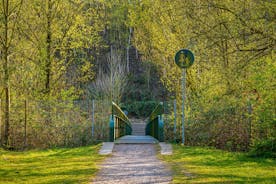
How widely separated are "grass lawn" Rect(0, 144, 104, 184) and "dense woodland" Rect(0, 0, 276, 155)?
147 inches

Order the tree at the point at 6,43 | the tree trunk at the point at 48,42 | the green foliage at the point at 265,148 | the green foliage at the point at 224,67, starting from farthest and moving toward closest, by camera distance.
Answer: the tree trunk at the point at 48,42 → the tree at the point at 6,43 → the green foliage at the point at 265,148 → the green foliage at the point at 224,67

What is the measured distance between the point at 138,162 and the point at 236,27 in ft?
13.0

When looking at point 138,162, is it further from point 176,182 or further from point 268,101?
point 268,101

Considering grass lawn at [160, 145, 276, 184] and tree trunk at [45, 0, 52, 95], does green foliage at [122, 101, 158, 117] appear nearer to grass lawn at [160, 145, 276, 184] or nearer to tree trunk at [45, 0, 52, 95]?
tree trunk at [45, 0, 52, 95]

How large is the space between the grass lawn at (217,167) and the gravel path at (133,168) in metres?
0.31

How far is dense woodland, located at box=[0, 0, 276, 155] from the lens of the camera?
10.9 m

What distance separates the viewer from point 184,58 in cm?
1460

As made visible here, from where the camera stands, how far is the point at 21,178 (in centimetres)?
854

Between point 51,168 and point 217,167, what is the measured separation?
12.1 feet

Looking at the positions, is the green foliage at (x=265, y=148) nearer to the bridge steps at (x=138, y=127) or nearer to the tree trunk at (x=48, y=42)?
the tree trunk at (x=48, y=42)

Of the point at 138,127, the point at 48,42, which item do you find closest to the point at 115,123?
the point at 48,42

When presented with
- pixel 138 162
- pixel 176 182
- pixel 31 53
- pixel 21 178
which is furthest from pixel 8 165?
pixel 31 53

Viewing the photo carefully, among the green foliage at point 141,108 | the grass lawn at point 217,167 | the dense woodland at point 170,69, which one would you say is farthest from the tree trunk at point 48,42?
the green foliage at point 141,108

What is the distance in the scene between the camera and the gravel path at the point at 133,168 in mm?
8309
